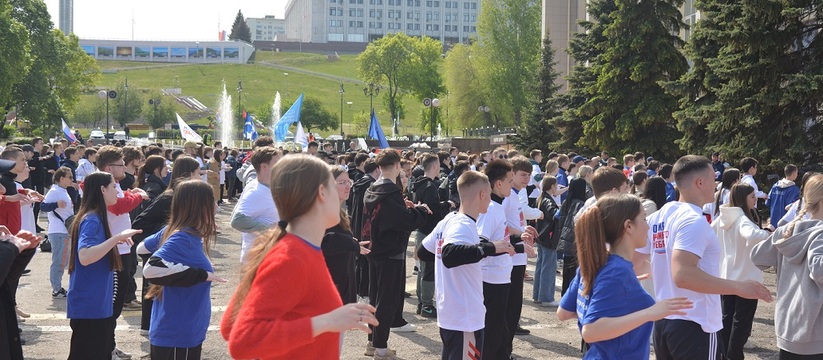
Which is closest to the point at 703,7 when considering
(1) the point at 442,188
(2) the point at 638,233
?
(1) the point at 442,188

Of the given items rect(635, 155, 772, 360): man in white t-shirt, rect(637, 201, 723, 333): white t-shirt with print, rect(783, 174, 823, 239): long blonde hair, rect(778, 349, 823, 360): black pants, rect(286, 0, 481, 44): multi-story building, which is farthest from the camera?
rect(286, 0, 481, 44): multi-story building

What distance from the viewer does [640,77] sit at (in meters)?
30.0

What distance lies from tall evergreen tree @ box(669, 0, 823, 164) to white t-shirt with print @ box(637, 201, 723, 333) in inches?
558

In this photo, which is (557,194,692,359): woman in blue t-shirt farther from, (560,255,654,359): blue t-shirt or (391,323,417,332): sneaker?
(391,323,417,332): sneaker

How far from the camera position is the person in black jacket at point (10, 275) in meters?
4.68

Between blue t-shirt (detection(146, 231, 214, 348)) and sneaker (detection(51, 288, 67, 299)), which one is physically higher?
blue t-shirt (detection(146, 231, 214, 348))

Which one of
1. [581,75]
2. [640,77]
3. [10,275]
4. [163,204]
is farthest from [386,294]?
[581,75]

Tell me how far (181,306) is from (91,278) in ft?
4.41

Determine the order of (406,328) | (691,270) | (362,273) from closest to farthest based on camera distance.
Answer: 1. (691,270)
2. (406,328)
3. (362,273)

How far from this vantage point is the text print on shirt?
598 cm

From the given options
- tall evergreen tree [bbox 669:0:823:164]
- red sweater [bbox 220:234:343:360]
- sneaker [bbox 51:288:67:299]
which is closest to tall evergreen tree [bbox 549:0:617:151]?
tall evergreen tree [bbox 669:0:823:164]

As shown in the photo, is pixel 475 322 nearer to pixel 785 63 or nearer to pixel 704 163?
pixel 704 163

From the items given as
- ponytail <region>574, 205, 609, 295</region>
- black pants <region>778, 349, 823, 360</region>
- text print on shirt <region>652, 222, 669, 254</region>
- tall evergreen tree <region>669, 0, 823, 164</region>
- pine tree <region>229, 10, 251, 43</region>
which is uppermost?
pine tree <region>229, 10, 251, 43</region>

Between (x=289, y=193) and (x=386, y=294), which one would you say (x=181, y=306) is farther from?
(x=386, y=294)
